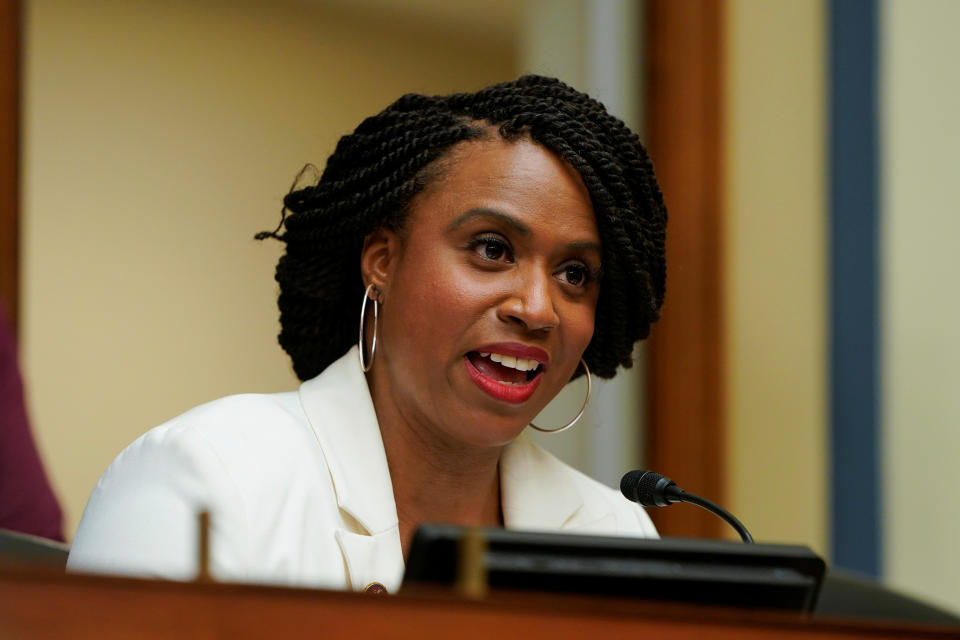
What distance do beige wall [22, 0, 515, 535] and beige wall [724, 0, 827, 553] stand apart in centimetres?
77

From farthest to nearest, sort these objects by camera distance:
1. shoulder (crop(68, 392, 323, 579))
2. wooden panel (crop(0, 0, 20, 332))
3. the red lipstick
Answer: wooden panel (crop(0, 0, 20, 332)) → the red lipstick → shoulder (crop(68, 392, 323, 579))

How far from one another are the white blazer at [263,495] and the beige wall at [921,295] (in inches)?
63.8

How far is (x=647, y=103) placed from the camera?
311 centimetres

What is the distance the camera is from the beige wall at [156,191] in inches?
98.6

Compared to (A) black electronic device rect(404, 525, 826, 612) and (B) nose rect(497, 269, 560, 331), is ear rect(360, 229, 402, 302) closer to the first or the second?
(B) nose rect(497, 269, 560, 331)

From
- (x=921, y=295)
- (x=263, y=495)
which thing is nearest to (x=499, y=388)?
(x=263, y=495)

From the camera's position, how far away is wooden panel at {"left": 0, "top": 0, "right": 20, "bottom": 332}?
2404mm

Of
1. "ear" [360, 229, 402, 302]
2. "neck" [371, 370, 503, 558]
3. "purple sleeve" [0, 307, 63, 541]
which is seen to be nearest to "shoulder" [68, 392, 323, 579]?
"neck" [371, 370, 503, 558]

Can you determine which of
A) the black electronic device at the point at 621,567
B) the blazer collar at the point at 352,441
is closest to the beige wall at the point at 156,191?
the blazer collar at the point at 352,441

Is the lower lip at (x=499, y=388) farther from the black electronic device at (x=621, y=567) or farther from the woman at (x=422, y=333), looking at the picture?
the black electronic device at (x=621, y=567)

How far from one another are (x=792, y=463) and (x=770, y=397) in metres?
0.18

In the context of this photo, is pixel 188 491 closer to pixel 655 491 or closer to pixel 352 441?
pixel 352 441

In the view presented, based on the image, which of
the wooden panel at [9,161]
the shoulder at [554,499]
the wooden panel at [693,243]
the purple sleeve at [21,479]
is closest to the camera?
the shoulder at [554,499]

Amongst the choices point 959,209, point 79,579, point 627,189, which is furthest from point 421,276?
point 959,209
